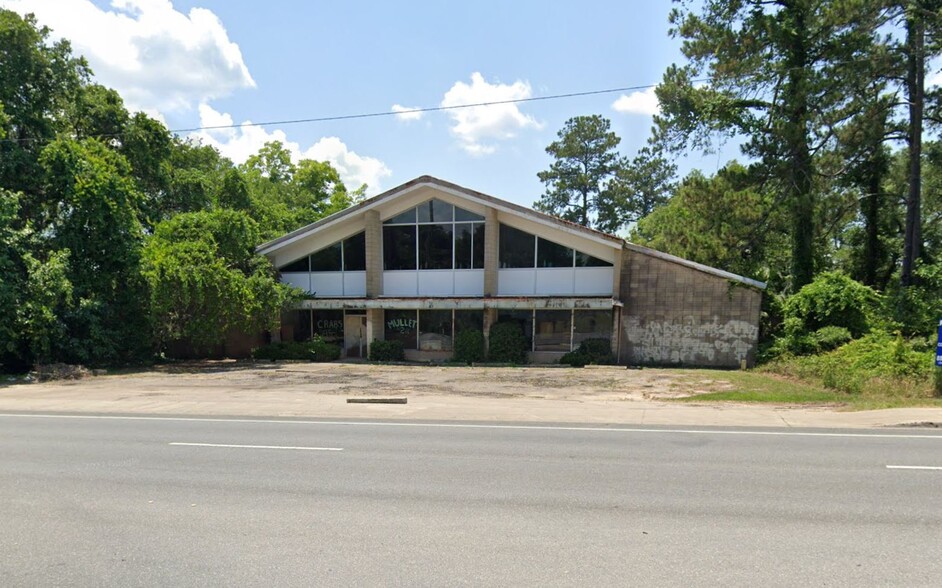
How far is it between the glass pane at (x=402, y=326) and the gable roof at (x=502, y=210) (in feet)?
15.7

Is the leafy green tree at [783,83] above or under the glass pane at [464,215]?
above

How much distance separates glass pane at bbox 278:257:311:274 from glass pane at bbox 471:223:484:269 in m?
7.87

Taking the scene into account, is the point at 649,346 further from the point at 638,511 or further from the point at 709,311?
the point at 638,511

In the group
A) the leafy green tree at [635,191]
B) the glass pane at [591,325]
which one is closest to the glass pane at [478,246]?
the glass pane at [591,325]

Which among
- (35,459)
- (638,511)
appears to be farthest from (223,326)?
(638,511)

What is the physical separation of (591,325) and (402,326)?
26.9ft

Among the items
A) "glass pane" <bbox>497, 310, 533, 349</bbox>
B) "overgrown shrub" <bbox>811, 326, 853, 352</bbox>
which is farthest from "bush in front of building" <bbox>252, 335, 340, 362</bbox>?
"overgrown shrub" <bbox>811, 326, 853, 352</bbox>

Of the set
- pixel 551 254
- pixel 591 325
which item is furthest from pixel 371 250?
pixel 591 325

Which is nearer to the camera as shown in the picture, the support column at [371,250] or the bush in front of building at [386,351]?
the bush in front of building at [386,351]

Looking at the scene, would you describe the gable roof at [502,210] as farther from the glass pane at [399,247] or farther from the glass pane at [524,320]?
the glass pane at [524,320]

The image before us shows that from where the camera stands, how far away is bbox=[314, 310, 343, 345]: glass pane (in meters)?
25.2

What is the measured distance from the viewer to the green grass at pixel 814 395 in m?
12.1

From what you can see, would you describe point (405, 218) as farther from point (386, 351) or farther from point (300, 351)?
point (300, 351)

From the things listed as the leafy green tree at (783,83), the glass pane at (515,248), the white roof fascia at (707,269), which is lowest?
the white roof fascia at (707,269)
